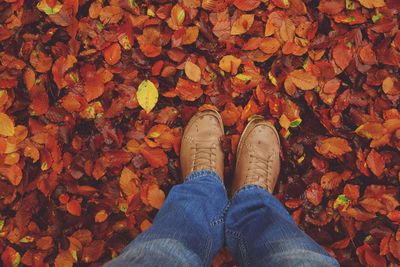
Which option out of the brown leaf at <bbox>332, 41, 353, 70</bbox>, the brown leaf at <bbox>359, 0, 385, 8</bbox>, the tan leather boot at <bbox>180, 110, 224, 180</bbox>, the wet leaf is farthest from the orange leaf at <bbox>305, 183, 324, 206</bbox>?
the brown leaf at <bbox>359, 0, 385, 8</bbox>

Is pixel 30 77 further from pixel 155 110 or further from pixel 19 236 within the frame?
pixel 19 236

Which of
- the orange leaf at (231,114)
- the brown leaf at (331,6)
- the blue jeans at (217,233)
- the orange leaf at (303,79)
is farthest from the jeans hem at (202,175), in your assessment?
the brown leaf at (331,6)

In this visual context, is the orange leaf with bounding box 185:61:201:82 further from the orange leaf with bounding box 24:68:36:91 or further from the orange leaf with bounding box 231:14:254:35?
the orange leaf with bounding box 24:68:36:91

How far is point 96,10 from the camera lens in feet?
4.81

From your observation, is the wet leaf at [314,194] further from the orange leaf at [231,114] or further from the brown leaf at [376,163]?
the orange leaf at [231,114]

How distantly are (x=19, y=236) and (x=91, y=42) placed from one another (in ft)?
2.53

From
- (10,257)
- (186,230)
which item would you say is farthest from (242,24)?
(10,257)

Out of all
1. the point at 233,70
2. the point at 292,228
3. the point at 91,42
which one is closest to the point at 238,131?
the point at 233,70

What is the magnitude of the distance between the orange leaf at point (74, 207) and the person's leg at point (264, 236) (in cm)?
57

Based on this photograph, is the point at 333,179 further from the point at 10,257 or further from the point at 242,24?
the point at 10,257

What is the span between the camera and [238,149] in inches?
58.4

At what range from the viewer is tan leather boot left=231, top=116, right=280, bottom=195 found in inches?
56.0

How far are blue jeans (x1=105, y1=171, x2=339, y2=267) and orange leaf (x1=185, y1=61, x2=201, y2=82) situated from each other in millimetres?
357

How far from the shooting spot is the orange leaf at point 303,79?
1.43 metres
